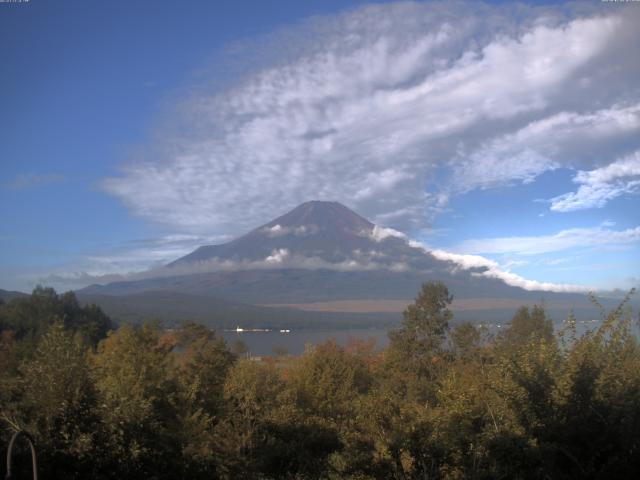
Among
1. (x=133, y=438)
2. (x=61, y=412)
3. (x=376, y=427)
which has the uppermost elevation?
(x=61, y=412)

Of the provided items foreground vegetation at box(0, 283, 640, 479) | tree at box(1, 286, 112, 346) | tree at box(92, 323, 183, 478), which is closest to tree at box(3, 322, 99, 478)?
foreground vegetation at box(0, 283, 640, 479)

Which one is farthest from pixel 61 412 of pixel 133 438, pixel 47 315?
pixel 47 315

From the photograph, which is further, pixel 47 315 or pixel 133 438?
pixel 47 315

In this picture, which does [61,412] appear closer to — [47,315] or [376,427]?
[376,427]

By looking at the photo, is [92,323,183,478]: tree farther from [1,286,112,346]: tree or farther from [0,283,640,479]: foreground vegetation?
[1,286,112,346]: tree

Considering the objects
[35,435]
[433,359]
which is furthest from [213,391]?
[433,359]

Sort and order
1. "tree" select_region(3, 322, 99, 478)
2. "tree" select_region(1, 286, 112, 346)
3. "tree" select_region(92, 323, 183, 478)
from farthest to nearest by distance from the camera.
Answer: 1. "tree" select_region(1, 286, 112, 346)
2. "tree" select_region(92, 323, 183, 478)
3. "tree" select_region(3, 322, 99, 478)

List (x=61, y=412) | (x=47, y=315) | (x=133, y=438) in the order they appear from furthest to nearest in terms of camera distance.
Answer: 1. (x=47, y=315)
2. (x=133, y=438)
3. (x=61, y=412)

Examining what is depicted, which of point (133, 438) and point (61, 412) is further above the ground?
point (61, 412)

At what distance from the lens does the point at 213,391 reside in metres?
21.1

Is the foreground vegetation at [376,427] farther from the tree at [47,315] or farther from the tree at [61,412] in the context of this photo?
the tree at [47,315]

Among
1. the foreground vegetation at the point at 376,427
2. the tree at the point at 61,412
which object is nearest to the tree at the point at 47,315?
the foreground vegetation at the point at 376,427

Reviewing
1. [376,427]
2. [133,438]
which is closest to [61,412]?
[133,438]

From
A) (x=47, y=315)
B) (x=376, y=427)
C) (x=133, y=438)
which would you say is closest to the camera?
(x=133, y=438)
